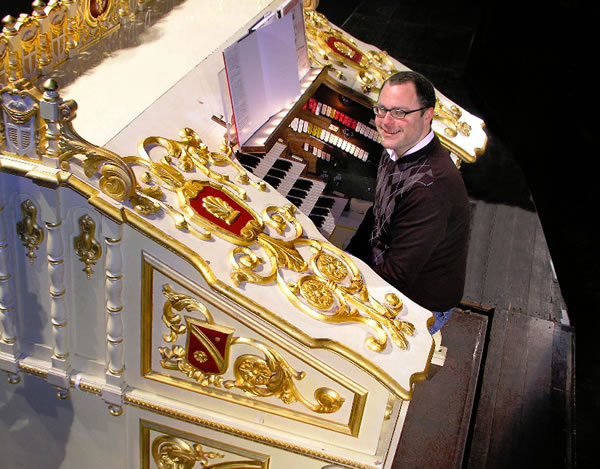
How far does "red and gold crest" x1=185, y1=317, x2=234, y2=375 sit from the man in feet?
2.58

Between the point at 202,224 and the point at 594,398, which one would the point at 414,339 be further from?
the point at 594,398

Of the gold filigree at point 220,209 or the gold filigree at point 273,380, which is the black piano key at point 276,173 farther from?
the gold filigree at point 273,380

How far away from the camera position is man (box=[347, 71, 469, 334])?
2930 millimetres

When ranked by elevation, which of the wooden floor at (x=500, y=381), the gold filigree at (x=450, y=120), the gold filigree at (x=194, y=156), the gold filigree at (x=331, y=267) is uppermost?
the gold filigree at (x=194, y=156)

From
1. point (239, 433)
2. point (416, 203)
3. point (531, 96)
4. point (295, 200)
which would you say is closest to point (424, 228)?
point (416, 203)

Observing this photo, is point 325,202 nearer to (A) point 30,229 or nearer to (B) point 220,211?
(B) point 220,211

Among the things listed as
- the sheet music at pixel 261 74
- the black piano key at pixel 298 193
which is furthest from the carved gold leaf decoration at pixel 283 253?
the black piano key at pixel 298 193

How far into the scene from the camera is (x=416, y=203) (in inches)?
116

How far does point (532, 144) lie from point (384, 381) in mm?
4743

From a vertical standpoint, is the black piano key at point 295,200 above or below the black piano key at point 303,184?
below

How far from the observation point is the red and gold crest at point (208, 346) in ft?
8.39

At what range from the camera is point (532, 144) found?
21.4 ft

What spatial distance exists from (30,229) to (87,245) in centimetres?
22

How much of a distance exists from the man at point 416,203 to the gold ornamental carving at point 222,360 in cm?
67
